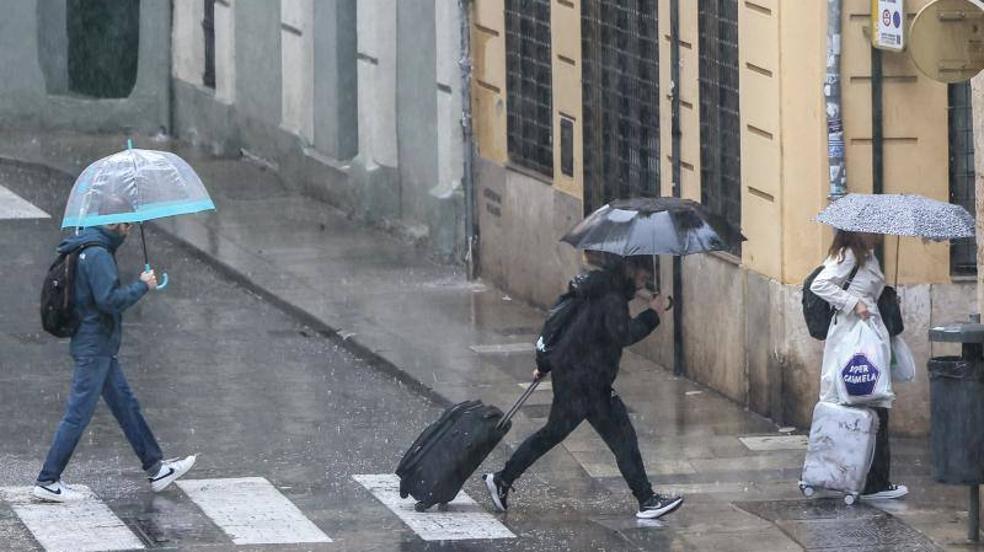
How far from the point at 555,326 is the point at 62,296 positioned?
2.57m

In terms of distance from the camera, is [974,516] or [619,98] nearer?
[974,516]

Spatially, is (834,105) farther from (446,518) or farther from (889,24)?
(446,518)

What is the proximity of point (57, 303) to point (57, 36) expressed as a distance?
16.4 meters

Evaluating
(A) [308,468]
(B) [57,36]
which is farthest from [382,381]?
(B) [57,36]

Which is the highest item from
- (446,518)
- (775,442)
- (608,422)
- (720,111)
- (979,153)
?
(979,153)

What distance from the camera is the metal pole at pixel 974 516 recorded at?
11.9m

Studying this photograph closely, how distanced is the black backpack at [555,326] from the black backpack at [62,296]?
241 cm

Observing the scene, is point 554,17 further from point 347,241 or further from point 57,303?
point 57,303

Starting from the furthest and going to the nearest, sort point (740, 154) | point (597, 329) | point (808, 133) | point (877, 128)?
point (740, 154), point (808, 133), point (877, 128), point (597, 329)

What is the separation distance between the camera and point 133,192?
41.4ft

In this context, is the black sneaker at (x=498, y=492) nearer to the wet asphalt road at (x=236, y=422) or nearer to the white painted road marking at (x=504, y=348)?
the wet asphalt road at (x=236, y=422)

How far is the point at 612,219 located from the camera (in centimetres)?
1226

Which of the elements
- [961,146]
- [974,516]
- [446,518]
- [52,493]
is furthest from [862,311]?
[52,493]

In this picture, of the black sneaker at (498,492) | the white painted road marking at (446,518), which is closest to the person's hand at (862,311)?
the black sneaker at (498,492)
